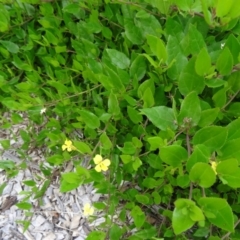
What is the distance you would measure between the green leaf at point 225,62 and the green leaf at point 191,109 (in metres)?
0.13

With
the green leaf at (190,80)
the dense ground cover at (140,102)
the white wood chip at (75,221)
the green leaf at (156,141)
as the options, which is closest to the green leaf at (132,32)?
the dense ground cover at (140,102)

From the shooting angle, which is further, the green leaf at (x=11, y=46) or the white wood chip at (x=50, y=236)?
the green leaf at (x=11, y=46)

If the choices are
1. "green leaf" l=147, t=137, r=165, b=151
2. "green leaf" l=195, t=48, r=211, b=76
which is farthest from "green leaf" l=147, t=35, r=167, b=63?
"green leaf" l=147, t=137, r=165, b=151

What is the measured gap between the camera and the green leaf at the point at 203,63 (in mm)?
946

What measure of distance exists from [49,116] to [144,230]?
574 mm

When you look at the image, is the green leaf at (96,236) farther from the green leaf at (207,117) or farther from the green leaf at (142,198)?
the green leaf at (207,117)

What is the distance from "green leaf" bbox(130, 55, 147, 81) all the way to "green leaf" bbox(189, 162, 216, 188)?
1.46 feet

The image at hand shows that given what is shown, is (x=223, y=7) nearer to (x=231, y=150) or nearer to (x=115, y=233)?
(x=231, y=150)

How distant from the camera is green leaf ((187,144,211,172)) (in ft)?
2.81

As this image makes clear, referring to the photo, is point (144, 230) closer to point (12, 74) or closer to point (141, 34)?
point (141, 34)

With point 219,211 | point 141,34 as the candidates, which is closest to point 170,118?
point 219,211

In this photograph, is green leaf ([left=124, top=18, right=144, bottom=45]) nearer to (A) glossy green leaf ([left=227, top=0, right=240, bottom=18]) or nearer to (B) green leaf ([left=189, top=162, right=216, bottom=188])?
(A) glossy green leaf ([left=227, top=0, right=240, bottom=18])

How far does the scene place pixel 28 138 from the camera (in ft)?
4.75

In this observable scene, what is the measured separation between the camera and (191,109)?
3.17 ft
